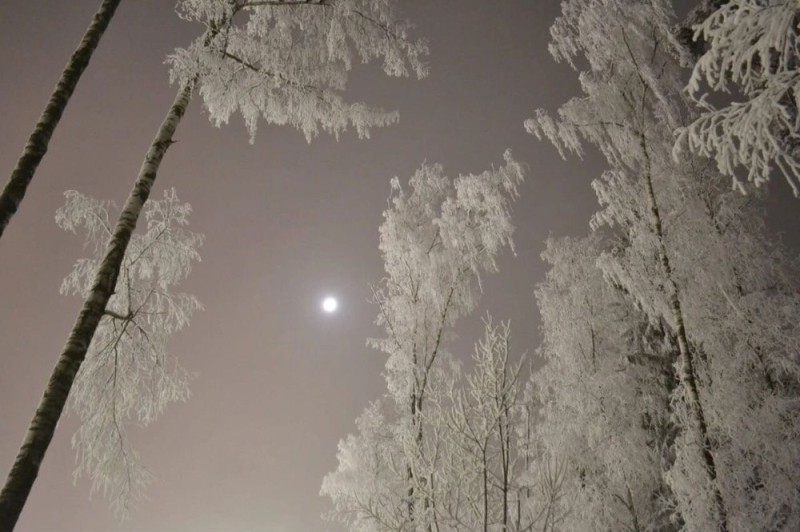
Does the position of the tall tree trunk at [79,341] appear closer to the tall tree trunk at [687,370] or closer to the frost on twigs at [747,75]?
the frost on twigs at [747,75]

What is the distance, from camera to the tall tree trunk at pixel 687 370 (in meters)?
5.87

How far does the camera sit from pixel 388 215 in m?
10.9

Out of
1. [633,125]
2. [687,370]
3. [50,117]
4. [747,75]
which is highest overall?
[633,125]

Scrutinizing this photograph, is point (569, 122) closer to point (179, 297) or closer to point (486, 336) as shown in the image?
point (486, 336)

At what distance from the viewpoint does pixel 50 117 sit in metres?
3.73

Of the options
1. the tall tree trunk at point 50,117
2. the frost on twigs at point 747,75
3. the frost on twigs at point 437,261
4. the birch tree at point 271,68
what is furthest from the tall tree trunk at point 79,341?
the frost on twigs at point 437,261

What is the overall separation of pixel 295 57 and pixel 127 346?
3.49m

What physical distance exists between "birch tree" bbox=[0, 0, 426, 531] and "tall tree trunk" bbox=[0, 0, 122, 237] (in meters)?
0.71

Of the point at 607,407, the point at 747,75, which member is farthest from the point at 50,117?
the point at 607,407

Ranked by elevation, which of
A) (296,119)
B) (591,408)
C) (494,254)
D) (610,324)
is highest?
(494,254)

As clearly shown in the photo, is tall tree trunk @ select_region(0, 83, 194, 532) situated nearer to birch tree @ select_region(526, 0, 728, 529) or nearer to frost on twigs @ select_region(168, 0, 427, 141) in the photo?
frost on twigs @ select_region(168, 0, 427, 141)

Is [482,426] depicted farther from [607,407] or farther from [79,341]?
[607,407]

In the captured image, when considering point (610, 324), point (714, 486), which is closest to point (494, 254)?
point (610, 324)

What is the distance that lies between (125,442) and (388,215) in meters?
7.48
